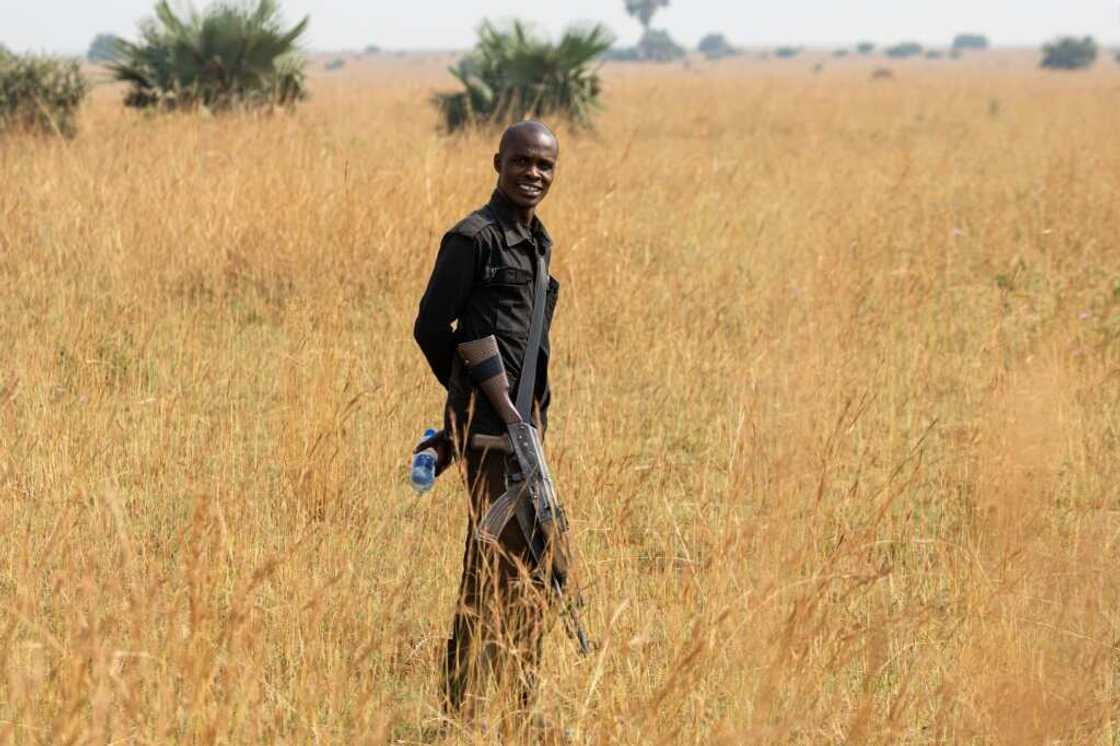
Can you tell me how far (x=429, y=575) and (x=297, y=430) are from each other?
86 centimetres

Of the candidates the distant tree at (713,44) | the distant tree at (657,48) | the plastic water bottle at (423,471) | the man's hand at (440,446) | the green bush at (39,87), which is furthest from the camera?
the distant tree at (713,44)

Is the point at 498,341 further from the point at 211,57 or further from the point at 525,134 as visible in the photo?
the point at 211,57

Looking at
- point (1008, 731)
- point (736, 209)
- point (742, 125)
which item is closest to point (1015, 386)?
point (1008, 731)

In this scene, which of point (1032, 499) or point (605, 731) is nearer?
point (605, 731)

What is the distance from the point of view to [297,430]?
12.6ft

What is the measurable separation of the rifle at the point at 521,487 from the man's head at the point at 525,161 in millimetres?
299

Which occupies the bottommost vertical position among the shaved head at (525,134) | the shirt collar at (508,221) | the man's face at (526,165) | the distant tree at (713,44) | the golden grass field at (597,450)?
the golden grass field at (597,450)

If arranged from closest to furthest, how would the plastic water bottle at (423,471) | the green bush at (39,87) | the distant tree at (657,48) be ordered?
the plastic water bottle at (423,471)
the green bush at (39,87)
the distant tree at (657,48)

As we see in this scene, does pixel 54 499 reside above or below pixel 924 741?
above

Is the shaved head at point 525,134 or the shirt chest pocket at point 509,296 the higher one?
the shaved head at point 525,134

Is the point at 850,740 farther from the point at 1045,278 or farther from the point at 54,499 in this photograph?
the point at 1045,278

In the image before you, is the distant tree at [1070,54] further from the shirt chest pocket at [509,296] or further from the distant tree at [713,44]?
the distant tree at [713,44]

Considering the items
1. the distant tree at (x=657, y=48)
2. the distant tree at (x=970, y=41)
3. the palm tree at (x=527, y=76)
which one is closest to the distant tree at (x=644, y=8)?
the distant tree at (x=657, y=48)

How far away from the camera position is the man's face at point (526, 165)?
236cm
